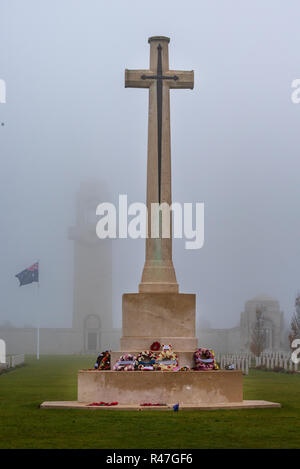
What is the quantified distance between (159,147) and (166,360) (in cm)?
499

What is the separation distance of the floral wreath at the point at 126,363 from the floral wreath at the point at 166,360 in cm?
51

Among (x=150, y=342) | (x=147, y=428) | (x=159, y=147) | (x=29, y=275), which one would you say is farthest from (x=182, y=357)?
(x=29, y=275)

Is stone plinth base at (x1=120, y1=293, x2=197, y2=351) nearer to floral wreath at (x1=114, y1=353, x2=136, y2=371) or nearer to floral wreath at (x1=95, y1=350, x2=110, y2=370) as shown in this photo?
floral wreath at (x1=95, y1=350, x2=110, y2=370)

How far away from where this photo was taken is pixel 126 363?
17.0 metres

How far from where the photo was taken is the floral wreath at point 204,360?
56.5ft

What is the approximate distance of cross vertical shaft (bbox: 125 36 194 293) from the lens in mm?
18391

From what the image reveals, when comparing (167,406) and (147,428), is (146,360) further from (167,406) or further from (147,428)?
(147,428)

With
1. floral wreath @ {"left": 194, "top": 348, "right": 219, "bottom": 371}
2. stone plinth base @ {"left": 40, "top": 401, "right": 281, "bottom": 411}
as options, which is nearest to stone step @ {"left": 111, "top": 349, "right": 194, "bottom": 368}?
floral wreath @ {"left": 194, "top": 348, "right": 219, "bottom": 371}

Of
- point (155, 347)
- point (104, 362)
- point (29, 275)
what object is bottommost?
point (104, 362)

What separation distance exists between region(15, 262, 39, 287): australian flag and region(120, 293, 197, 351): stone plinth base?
35.3m

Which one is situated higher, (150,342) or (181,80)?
(181,80)

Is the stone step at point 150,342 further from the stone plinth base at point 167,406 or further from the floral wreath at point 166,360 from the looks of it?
the stone plinth base at point 167,406

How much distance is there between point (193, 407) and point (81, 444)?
4.71 m
